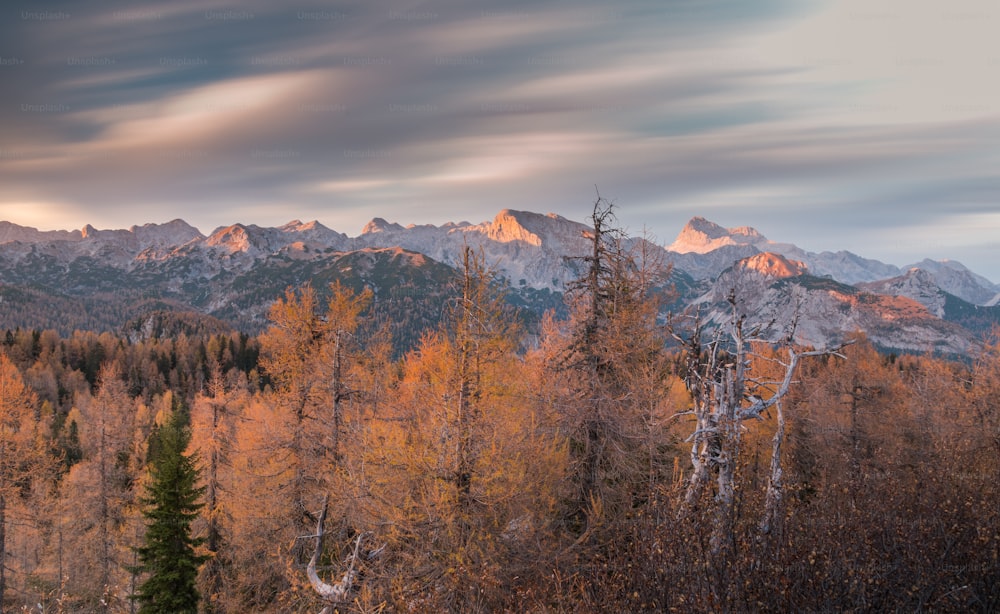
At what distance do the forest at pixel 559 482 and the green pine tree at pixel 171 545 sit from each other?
0.13 meters

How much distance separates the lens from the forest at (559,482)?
25.5ft

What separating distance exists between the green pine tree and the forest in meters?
0.13

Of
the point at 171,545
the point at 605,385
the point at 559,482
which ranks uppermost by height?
the point at 605,385

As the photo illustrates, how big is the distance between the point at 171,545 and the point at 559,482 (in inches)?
665

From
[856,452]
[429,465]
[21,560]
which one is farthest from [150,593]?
[21,560]

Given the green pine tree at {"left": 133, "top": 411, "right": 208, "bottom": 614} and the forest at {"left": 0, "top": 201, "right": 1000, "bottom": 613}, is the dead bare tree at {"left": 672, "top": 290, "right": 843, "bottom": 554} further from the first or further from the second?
the green pine tree at {"left": 133, "top": 411, "right": 208, "bottom": 614}

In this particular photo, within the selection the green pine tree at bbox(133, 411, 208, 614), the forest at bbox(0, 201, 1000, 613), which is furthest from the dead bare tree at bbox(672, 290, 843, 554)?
the green pine tree at bbox(133, 411, 208, 614)

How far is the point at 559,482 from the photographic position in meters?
17.6

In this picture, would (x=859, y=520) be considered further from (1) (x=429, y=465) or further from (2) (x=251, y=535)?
(2) (x=251, y=535)

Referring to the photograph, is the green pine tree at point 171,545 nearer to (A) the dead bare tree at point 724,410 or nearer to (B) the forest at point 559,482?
(B) the forest at point 559,482

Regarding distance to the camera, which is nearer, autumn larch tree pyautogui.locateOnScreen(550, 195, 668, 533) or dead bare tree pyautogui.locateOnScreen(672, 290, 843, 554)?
dead bare tree pyautogui.locateOnScreen(672, 290, 843, 554)

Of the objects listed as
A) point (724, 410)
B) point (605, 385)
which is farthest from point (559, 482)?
point (724, 410)

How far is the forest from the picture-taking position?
7.77m

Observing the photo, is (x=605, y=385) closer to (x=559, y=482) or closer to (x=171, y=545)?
(x=559, y=482)
